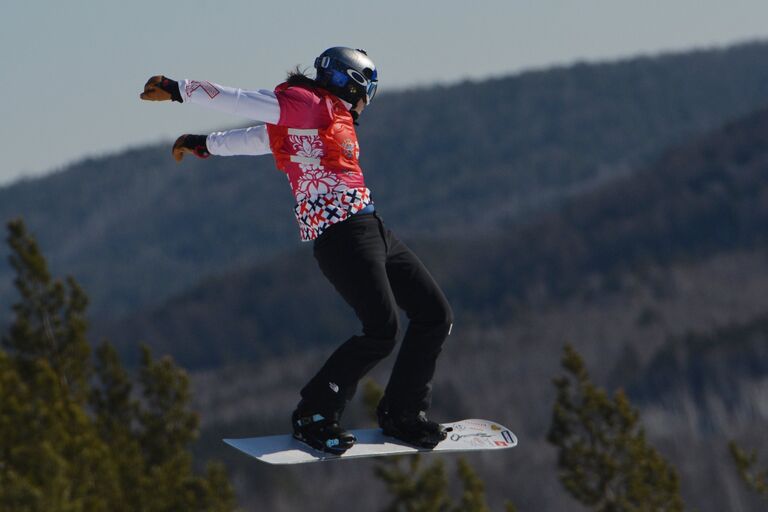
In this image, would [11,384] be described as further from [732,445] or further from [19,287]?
[732,445]

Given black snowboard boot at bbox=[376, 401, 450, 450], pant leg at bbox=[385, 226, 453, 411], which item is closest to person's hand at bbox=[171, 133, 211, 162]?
pant leg at bbox=[385, 226, 453, 411]

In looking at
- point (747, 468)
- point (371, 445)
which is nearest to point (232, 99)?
point (371, 445)

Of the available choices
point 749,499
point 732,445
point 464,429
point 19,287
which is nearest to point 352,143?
point 464,429

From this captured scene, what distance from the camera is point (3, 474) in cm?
3266

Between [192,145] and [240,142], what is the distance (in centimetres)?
48

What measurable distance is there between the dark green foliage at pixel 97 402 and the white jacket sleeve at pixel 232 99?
28090 mm

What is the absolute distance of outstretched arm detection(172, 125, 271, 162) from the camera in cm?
1180

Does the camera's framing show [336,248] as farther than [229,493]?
No

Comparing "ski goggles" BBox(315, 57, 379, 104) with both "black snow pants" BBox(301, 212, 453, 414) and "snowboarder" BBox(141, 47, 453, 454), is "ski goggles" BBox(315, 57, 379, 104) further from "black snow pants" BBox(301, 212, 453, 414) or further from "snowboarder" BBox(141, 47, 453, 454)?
"black snow pants" BBox(301, 212, 453, 414)

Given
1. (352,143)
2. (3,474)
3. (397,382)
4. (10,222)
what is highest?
(10,222)

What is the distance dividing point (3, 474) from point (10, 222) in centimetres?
2592

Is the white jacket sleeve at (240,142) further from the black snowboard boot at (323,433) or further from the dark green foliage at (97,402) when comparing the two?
the dark green foliage at (97,402)

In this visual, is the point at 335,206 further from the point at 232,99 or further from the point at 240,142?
the point at 232,99

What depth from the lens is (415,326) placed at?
12.3m
